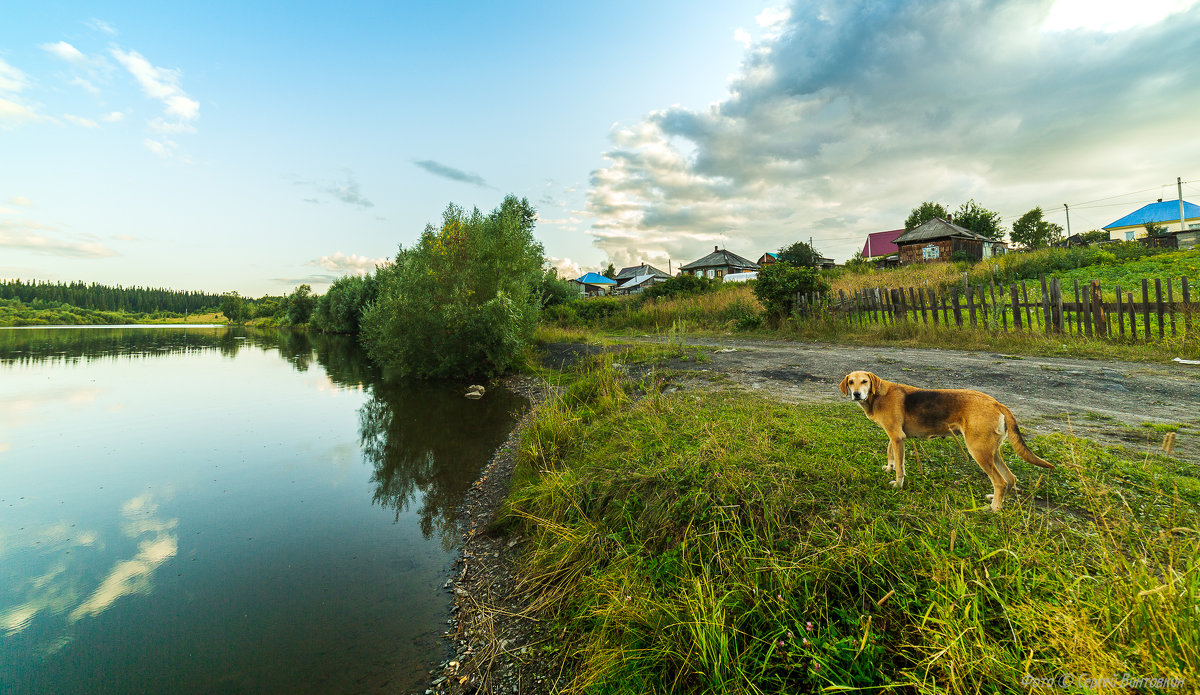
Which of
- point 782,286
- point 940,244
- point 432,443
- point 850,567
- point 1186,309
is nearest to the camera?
point 850,567

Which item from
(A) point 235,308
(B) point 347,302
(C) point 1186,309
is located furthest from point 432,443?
(A) point 235,308

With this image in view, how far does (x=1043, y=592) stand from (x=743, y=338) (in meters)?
17.3

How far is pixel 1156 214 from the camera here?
5406cm

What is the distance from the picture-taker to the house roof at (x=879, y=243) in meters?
67.8

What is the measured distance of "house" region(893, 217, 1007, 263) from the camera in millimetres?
39406

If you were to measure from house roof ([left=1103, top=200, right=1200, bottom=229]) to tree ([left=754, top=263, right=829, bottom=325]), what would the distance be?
65314mm

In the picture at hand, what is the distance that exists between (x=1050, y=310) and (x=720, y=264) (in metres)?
54.4

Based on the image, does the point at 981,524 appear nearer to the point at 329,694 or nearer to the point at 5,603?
the point at 329,694

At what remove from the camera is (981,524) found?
9.75ft

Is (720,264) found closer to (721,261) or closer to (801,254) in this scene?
(721,261)

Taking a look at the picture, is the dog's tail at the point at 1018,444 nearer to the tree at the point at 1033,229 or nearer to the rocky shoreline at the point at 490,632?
the rocky shoreline at the point at 490,632

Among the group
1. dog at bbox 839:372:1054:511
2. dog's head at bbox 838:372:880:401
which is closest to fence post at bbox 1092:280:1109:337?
dog at bbox 839:372:1054:511

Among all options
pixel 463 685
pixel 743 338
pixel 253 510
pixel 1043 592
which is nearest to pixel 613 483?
pixel 463 685

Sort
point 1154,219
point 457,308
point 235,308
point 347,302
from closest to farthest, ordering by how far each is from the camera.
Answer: point 457,308 → point 347,302 → point 1154,219 → point 235,308
